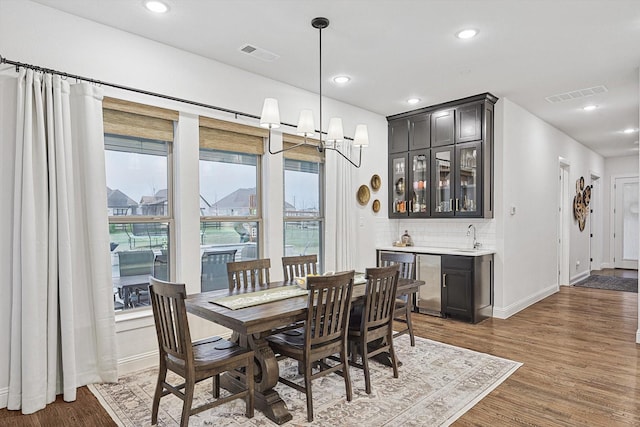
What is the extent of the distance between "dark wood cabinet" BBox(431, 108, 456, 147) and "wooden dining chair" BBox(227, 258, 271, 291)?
3144 mm

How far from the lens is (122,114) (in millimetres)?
3367

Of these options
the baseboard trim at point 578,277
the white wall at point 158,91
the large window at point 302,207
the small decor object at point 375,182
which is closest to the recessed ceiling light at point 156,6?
the white wall at point 158,91

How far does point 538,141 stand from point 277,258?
14.6 ft

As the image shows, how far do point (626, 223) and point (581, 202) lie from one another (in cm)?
269

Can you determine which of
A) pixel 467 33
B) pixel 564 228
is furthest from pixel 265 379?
pixel 564 228

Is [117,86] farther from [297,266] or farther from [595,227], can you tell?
[595,227]

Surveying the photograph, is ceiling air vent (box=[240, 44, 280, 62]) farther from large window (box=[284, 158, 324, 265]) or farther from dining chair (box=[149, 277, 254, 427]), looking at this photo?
dining chair (box=[149, 277, 254, 427])

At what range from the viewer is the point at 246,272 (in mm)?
3500

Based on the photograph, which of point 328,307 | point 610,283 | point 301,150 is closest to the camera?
point 328,307

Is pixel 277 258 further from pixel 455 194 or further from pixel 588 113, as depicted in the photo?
pixel 588 113

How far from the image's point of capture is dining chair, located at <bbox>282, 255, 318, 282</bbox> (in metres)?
3.85

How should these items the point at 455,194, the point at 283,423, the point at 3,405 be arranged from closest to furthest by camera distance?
the point at 283,423
the point at 3,405
the point at 455,194

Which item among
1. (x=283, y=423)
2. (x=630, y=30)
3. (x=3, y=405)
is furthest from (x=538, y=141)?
(x=3, y=405)

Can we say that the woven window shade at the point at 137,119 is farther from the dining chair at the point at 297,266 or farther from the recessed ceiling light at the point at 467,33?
the recessed ceiling light at the point at 467,33
